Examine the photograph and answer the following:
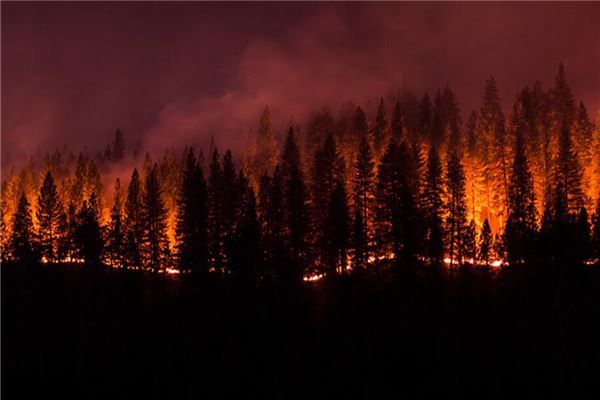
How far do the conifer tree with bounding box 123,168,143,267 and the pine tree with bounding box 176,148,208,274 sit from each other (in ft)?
17.6

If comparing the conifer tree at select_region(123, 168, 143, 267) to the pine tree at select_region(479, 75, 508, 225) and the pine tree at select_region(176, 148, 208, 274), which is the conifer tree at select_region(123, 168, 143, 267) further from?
the pine tree at select_region(479, 75, 508, 225)

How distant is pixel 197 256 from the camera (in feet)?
215

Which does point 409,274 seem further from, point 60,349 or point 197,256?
point 60,349

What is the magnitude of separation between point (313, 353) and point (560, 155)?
4388cm

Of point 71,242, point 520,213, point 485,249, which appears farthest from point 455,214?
point 71,242

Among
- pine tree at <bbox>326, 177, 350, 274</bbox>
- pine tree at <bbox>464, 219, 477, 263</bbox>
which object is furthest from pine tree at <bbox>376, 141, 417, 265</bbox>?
pine tree at <bbox>464, 219, 477, 263</bbox>

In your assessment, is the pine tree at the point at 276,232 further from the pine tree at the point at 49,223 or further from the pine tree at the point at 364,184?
the pine tree at the point at 49,223

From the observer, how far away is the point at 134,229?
75938mm

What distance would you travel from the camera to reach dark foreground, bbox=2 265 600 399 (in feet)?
139

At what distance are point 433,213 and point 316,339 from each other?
71.5 ft

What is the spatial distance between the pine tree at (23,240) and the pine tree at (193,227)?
64.6 ft

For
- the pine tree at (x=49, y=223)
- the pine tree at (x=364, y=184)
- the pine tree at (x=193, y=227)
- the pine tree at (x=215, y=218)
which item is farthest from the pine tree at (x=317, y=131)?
the pine tree at (x=49, y=223)

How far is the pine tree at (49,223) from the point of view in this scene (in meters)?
77.2

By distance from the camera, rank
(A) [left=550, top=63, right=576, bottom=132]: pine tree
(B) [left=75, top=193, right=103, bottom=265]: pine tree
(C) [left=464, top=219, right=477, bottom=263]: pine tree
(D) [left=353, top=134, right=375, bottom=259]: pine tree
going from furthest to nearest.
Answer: (A) [left=550, top=63, right=576, bottom=132]: pine tree < (B) [left=75, top=193, right=103, bottom=265]: pine tree < (D) [left=353, top=134, right=375, bottom=259]: pine tree < (C) [left=464, top=219, right=477, bottom=263]: pine tree
